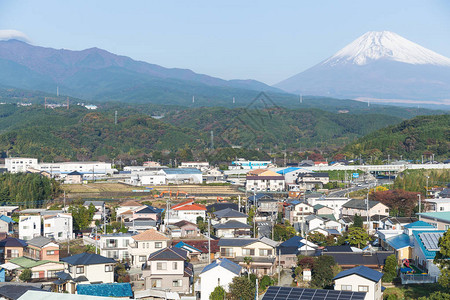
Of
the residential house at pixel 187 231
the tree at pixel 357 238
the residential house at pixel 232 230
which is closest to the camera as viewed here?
the tree at pixel 357 238

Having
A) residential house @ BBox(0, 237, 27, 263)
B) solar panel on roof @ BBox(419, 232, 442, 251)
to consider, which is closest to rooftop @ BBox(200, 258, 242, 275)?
solar panel on roof @ BBox(419, 232, 442, 251)

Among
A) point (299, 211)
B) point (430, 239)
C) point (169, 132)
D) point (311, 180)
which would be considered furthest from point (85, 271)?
point (169, 132)

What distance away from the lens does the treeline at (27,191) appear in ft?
64.8

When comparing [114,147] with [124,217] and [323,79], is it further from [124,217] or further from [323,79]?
[323,79]

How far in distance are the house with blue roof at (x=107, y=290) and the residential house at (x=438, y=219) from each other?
724 cm

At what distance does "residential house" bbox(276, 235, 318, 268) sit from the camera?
470 inches

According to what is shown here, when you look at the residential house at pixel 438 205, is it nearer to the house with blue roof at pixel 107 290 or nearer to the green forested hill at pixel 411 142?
the house with blue roof at pixel 107 290

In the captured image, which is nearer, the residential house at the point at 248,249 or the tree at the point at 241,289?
the tree at the point at 241,289

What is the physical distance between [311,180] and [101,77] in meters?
156

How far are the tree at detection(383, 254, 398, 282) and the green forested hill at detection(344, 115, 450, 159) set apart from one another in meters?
25.8

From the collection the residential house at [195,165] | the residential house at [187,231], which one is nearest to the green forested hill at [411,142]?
the residential house at [195,165]

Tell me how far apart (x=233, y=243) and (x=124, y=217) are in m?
5.68

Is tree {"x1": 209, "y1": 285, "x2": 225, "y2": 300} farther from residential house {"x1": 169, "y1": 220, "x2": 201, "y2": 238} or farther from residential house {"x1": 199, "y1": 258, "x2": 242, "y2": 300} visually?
residential house {"x1": 169, "y1": 220, "x2": 201, "y2": 238}

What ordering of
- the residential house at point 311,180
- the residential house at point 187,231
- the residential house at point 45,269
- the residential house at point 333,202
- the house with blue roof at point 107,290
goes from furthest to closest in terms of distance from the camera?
the residential house at point 311,180 < the residential house at point 333,202 < the residential house at point 187,231 < the residential house at point 45,269 < the house with blue roof at point 107,290
